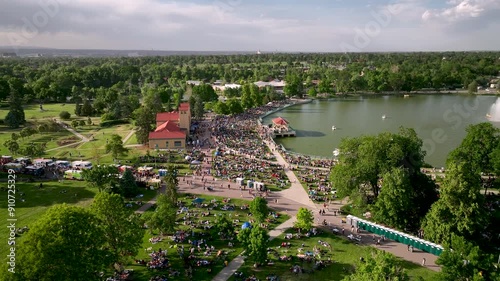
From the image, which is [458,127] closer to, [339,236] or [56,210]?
[339,236]

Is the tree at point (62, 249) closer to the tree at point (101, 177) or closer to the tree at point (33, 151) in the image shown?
the tree at point (101, 177)

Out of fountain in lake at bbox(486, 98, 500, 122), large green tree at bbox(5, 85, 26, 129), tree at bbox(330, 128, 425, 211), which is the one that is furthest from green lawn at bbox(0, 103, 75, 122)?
fountain in lake at bbox(486, 98, 500, 122)

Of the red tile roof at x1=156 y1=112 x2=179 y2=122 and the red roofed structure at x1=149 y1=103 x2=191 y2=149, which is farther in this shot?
the red tile roof at x1=156 y1=112 x2=179 y2=122

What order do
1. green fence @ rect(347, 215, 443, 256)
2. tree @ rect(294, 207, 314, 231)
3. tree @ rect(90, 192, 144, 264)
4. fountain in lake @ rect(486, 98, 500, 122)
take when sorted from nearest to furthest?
tree @ rect(90, 192, 144, 264), green fence @ rect(347, 215, 443, 256), tree @ rect(294, 207, 314, 231), fountain in lake @ rect(486, 98, 500, 122)

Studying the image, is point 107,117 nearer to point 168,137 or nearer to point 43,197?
point 168,137

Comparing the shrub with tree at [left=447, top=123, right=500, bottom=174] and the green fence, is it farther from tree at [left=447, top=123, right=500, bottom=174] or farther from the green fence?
tree at [left=447, top=123, right=500, bottom=174]

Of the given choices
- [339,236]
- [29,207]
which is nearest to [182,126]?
[29,207]
